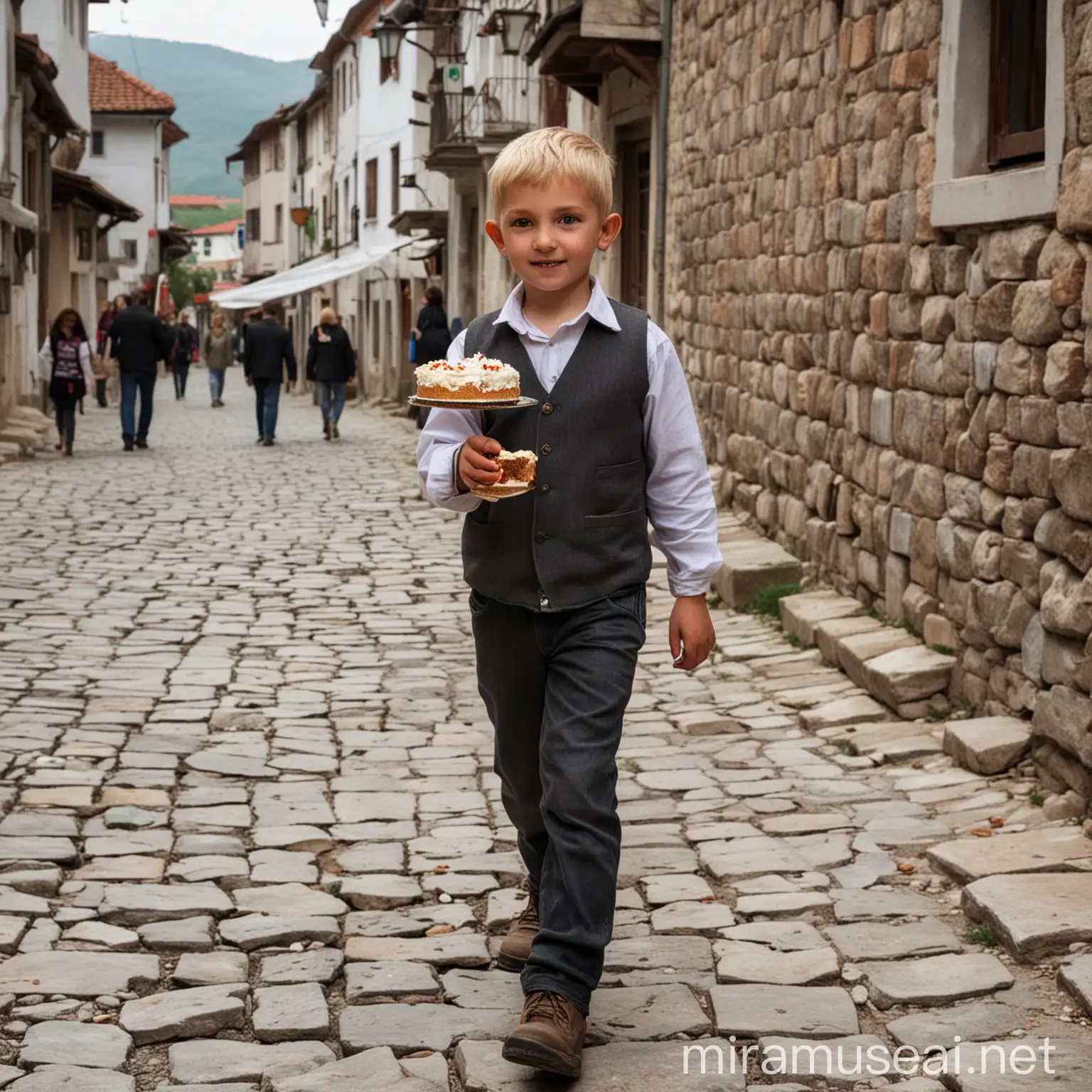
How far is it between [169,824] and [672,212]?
8.79 meters

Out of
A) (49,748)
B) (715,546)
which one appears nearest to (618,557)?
(715,546)

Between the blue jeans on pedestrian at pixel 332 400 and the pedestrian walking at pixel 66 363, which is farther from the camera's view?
the blue jeans on pedestrian at pixel 332 400

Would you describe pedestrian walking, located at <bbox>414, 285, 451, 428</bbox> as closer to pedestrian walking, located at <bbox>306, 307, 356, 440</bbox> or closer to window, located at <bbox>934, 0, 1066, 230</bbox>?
pedestrian walking, located at <bbox>306, 307, 356, 440</bbox>

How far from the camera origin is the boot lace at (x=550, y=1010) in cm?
327

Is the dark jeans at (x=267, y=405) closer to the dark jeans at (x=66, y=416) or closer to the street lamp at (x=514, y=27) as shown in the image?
the dark jeans at (x=66, y=416)

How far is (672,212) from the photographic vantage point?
13.1 m

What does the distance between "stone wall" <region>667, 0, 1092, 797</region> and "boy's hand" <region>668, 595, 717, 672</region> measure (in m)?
1.86

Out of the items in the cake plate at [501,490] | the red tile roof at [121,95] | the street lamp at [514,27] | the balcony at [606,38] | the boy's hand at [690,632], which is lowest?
the boy's hand at [690,632]

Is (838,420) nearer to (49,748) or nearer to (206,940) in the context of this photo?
(49,748)

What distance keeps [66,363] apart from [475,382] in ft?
51.6

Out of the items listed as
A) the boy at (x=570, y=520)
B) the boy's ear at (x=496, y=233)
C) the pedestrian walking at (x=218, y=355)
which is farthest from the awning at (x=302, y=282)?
the boy at (x=570, y=520)

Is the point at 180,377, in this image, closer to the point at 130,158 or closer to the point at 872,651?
the point at 130,158

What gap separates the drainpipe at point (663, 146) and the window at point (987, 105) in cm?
652

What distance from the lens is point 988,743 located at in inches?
220
